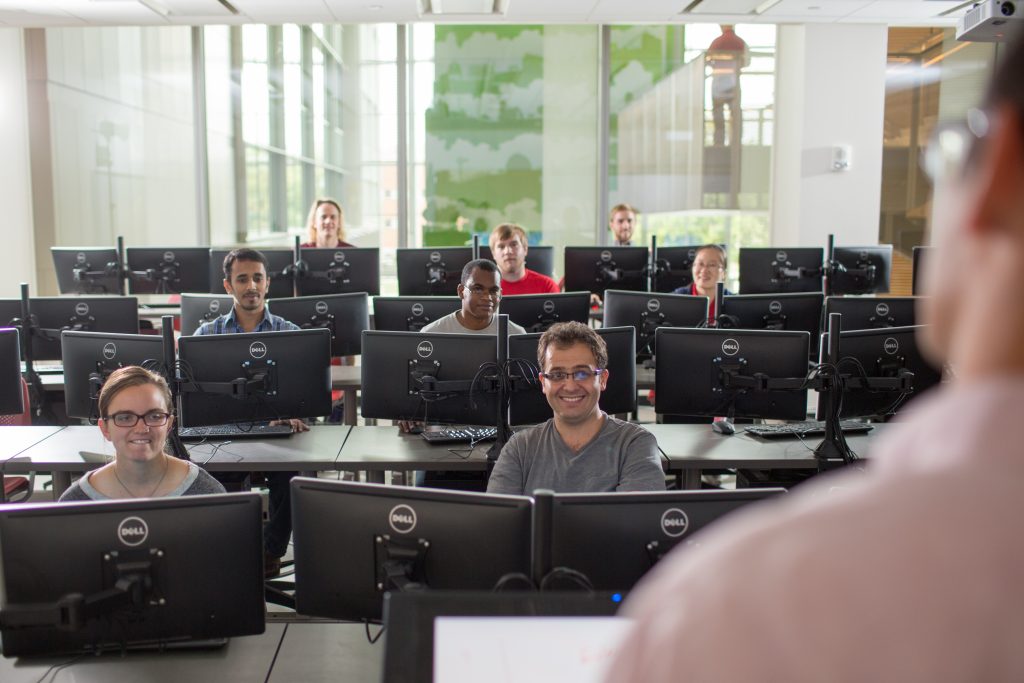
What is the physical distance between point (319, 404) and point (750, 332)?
161cm

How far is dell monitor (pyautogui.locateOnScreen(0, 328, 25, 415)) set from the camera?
3.43 meters

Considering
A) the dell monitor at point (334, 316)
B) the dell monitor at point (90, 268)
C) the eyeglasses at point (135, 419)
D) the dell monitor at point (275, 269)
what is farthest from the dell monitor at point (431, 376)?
the dell monitor at point (90, 268)

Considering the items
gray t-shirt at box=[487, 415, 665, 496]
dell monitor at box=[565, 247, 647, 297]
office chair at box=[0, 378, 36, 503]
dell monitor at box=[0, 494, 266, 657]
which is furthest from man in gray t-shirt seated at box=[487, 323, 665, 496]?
dell monitor at box=[565, 247, 647, 297]

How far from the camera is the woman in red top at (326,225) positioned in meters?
6.27

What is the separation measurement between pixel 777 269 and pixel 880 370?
2495 millimetres

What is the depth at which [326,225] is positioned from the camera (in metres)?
6.27

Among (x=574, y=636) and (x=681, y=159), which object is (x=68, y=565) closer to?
(x=574, y=636)

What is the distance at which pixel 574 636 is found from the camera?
1.11m

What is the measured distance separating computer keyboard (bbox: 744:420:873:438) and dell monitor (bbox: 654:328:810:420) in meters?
0.19

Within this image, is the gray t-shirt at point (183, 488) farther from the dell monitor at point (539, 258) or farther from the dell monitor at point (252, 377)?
the dell monitor at point (539, 258)

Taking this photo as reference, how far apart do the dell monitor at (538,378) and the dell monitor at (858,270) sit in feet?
10.3

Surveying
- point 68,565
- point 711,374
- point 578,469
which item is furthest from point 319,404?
point 68,565

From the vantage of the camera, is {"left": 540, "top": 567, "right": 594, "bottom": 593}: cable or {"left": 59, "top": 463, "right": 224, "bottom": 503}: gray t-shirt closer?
{"left": 540, "top": 567, "right": 594, "bottom": 593}: cable

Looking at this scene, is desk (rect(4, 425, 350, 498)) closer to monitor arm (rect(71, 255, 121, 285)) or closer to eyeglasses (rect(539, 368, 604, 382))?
eyeglasses (rect(539, 368, 604, 382))
